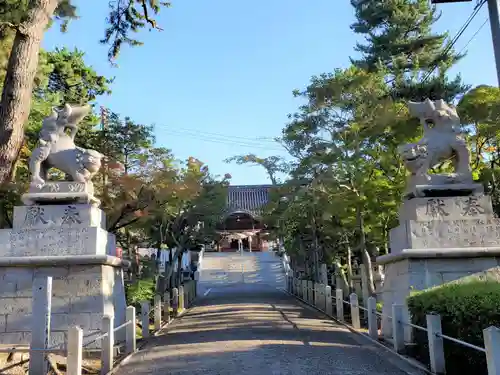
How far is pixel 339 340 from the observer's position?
10.2 m

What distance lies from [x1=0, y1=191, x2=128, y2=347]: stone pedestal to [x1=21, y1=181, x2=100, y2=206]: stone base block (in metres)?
0.13

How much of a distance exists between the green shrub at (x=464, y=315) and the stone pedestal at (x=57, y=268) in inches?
230

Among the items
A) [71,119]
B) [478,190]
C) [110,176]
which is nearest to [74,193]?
[71,119]

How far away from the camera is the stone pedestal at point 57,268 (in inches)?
373

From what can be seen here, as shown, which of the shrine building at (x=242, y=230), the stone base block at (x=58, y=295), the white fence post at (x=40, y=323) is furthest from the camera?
the shrine building at (x=242, y=230)

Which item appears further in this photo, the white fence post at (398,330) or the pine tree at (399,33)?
the pine tree at (399,33)

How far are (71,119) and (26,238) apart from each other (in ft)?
8.69

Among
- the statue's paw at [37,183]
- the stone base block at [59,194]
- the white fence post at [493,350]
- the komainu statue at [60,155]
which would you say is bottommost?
the white fence post at [493,350]

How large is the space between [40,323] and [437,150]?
316 inches

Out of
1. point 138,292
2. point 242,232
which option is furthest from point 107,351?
point 242,232

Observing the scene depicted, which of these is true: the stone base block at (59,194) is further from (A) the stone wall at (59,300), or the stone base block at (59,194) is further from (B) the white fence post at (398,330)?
(B) the white fence post at (398,330)

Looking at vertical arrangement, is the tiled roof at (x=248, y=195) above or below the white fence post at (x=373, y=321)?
above

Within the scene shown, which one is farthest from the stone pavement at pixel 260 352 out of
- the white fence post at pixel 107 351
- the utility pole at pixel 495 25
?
the utility pole at pixel 495 25

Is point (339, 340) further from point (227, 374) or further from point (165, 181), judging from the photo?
point (165, 181)
